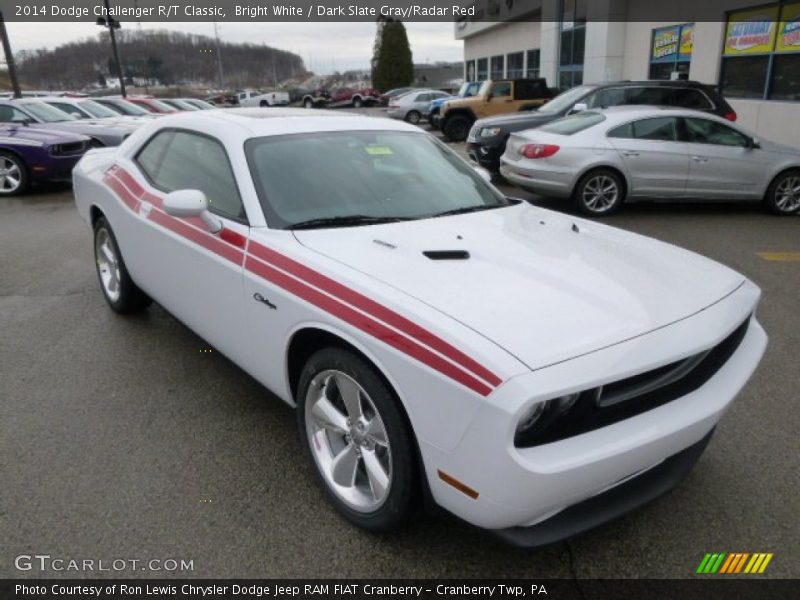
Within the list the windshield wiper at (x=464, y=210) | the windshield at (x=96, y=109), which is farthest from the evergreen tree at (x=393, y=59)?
the windshield wiper at (x=464, y=210)

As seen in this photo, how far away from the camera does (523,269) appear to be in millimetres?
2533

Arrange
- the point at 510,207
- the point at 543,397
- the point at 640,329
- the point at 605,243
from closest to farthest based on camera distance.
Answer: the point at 543,397 < the point at 640,329 < the point at 605,243 < the point at 510,207

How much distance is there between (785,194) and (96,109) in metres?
15.1

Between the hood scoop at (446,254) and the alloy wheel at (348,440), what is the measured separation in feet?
2.03

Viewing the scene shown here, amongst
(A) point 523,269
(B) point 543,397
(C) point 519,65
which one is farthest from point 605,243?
(C) point 519,65

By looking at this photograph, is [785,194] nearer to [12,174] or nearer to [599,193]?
[599,193]

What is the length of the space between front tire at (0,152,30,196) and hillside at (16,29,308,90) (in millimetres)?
62946

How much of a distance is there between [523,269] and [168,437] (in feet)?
6.53

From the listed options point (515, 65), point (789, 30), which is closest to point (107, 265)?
point (789, 30)

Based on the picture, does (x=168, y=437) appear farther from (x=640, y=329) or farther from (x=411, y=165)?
(x=640, y=329)

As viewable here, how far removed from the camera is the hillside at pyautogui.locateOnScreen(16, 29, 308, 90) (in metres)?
71.3

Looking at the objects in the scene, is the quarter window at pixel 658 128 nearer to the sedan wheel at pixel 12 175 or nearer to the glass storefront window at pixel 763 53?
the glass storefront window at pixel 763 53

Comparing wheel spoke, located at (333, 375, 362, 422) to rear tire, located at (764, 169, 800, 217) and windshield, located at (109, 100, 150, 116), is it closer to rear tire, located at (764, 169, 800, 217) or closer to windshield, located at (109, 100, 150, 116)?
rear tire, located at (764, 169, 800, 217)

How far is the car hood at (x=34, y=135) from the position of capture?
1073 cm
